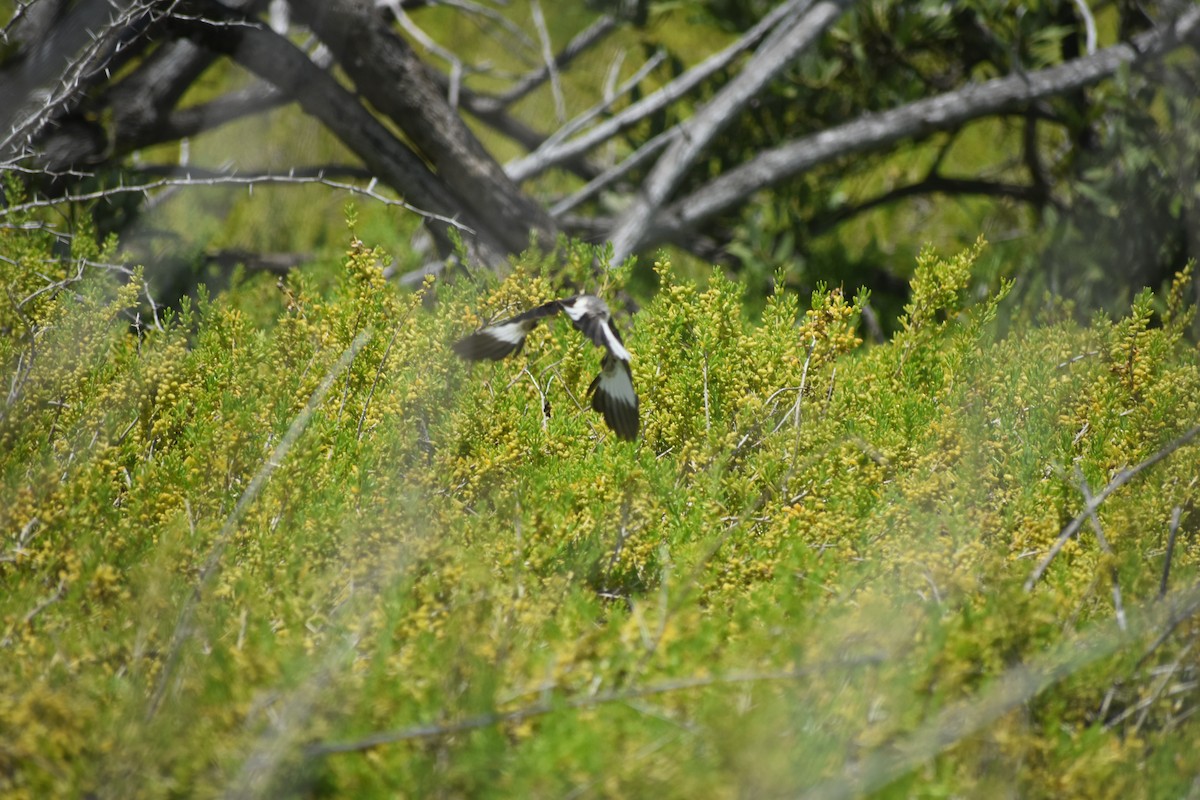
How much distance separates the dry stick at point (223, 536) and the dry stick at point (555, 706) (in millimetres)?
289

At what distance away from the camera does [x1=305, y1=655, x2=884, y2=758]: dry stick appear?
1.50 metres

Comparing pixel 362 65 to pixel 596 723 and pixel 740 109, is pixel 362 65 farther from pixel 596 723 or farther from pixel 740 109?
pixel 596 723

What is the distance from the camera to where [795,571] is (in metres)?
2.07

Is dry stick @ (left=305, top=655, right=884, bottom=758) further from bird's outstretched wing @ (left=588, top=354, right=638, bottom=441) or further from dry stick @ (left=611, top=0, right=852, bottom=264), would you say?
dry stick @ (left=611, top=0, right=852, bottom=264)

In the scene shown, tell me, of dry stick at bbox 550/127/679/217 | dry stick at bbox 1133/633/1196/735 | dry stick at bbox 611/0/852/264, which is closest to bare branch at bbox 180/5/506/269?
dry stick at bbox 611/0/852/264

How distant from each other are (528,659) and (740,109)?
10.3 feet

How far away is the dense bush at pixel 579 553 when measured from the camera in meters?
1.55

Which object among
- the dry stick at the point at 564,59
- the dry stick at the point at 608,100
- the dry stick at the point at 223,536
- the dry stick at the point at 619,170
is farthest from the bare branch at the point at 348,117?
the dry stick at the point at 564,59

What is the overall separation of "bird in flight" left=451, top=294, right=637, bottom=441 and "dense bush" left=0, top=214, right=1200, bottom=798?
0.12 m

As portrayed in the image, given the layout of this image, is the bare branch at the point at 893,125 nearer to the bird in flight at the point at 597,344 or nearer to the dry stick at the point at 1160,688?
the bird in flight at the point at 597,344

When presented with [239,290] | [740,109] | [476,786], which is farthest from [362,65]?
[476,786]

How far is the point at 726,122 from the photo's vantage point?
4348 mm

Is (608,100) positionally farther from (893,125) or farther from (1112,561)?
(1112,561)

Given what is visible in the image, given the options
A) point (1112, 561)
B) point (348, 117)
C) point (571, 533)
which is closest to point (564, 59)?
point (348, 117)
